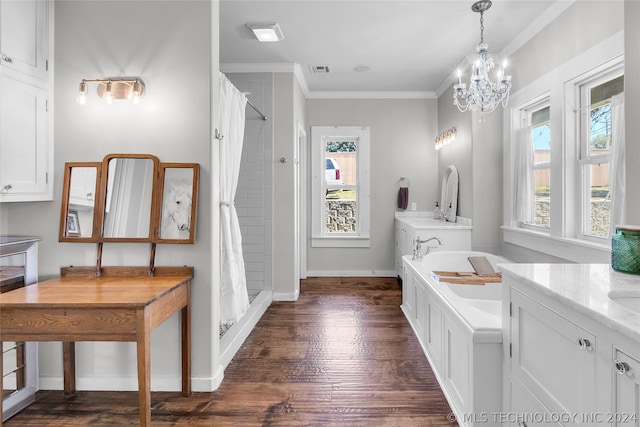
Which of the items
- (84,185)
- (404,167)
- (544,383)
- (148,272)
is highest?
(404,167)

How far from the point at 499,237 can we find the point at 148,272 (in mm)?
3351

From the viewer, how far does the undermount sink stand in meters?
1.16

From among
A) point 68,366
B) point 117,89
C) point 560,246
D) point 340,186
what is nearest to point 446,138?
point 340,186

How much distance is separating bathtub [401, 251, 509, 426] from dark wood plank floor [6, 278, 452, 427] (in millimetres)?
145

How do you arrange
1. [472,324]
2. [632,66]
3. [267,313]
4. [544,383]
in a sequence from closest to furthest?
[544,383], [632,66], [472,324], [267,313]

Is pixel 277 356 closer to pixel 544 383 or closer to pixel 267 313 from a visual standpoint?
pixel 267 313

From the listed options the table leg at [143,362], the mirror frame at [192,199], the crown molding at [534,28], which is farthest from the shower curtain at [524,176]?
the table leg at [143,362]

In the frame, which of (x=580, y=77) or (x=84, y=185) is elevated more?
(x=580, y=77)

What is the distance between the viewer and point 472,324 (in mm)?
1772

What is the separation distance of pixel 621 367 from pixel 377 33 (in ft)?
10.4

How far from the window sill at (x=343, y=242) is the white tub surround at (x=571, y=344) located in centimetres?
369

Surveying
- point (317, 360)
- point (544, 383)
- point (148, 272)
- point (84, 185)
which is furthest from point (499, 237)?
point (84, 185)

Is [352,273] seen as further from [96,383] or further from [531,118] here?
[96,383]

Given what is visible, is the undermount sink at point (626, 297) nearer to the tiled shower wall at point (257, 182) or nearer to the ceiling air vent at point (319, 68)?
the tiled shower wall at point (257, 182)
